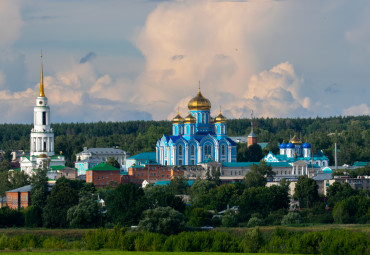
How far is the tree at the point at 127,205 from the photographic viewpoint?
5956 centimetres

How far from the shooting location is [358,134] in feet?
404

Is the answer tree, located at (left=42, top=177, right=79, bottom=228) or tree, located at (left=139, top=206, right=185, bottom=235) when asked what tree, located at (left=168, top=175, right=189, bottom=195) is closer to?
tree, located at (left=42, top=177, right=79, bottom=228)

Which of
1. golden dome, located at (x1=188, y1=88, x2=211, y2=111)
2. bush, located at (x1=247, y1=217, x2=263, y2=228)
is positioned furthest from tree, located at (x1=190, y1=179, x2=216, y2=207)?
golden dome, located at (x1=188, y1=88, x2=211, y2=111)

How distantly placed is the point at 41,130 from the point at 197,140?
53.4 ft

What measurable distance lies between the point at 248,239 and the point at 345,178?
115 ft

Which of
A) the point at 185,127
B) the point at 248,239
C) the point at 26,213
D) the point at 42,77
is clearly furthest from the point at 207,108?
the point at 248,239

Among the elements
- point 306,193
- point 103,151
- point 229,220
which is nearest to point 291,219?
point 229,220

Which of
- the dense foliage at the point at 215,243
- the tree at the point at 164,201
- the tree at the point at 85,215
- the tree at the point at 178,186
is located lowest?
the dense foliage at the point at 215,243

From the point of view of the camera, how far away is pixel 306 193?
7269cm

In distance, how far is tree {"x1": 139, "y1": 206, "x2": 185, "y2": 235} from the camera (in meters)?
53.6

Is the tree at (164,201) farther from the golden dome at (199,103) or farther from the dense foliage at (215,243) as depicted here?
the golden dome at (199,103)

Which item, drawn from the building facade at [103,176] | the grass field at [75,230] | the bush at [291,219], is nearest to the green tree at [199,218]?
the grass field at [75,230]

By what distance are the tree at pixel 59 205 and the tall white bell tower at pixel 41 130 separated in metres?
31.2

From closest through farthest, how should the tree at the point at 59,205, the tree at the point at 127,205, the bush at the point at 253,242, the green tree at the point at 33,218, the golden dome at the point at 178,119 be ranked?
the bush at the point at 253,242 < the tree at the point at 127,205 < the green tree at the point at 33,218 < the tree at the point at 59,205 < the golden dome at the point at 178,119
